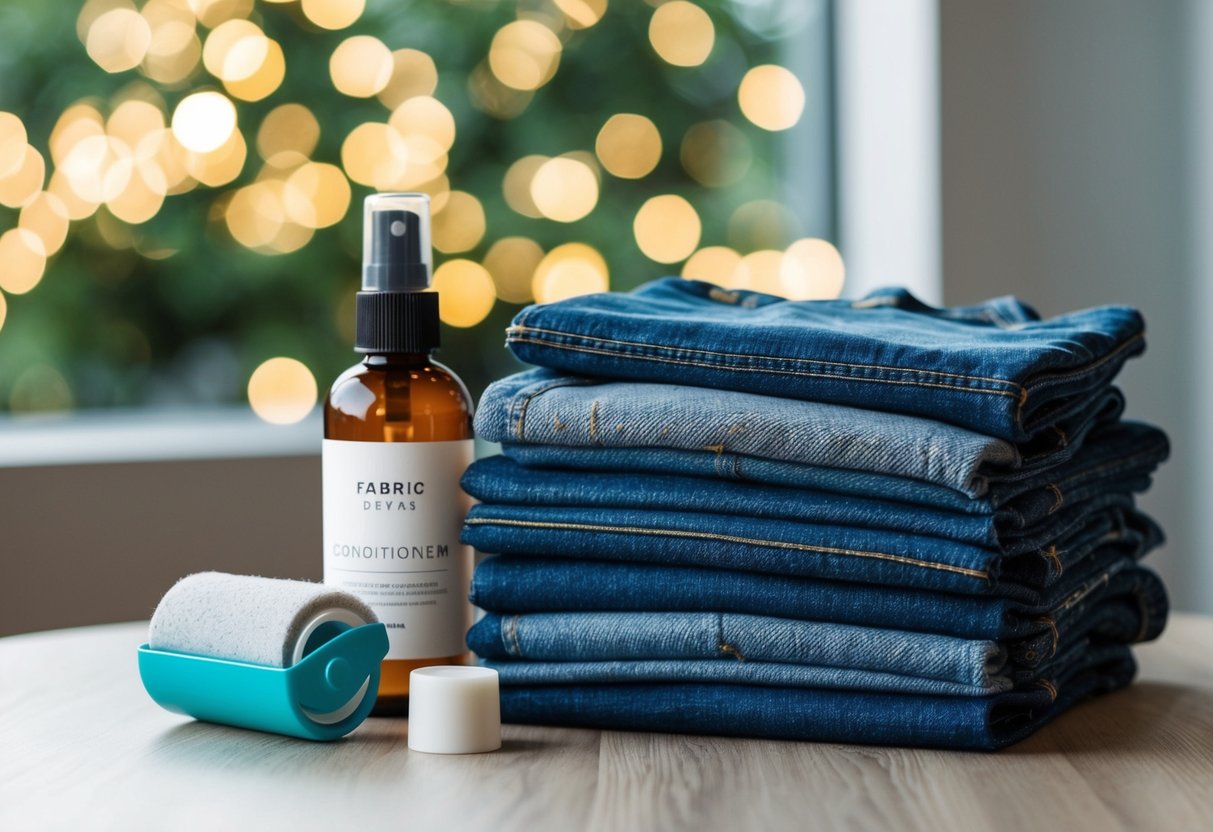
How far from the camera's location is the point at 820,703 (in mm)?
696

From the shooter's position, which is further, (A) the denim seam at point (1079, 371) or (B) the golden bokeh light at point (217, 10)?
(B) the golden bokeh light at point (217, 10)

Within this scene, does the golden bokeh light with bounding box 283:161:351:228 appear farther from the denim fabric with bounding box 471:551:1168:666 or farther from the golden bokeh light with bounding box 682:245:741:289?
the denim fabric with bounding box 471:551:1168:666

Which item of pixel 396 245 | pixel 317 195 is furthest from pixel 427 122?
pixel 396 245

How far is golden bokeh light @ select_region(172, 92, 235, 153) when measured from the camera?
1.75 metres

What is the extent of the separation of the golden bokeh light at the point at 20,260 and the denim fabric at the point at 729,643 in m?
1.19

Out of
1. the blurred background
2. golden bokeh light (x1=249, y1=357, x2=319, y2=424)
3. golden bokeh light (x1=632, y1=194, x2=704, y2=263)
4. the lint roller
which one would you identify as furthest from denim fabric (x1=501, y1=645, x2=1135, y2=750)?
golden bokeh light (x1=632, y1=194, x2=704, y2=263)

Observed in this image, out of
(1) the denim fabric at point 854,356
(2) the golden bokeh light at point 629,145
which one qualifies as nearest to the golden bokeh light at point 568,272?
(2) the golden bokeh light at point 629,145

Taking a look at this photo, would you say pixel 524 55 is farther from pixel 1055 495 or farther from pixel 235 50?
pixel 1055 495

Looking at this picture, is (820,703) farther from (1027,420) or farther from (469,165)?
(469,165)

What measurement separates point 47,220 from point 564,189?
2.19 feet

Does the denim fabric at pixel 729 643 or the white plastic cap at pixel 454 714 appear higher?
the denim fabric at pixel 729 643

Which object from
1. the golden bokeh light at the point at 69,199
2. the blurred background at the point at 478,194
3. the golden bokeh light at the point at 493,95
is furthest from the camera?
the golden bokeh light at the point at 493,95

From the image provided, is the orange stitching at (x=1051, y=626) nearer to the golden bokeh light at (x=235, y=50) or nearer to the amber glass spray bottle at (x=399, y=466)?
the amber glass spray bottle at (x=399, y=466)

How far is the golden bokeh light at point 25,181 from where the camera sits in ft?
5.56
